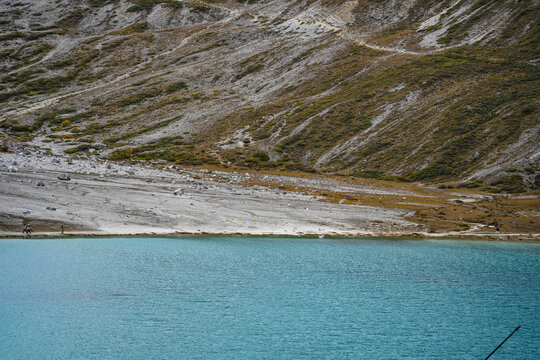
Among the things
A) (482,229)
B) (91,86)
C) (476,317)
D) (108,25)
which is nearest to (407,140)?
(482,229)

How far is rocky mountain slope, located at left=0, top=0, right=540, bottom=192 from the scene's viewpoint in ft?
253

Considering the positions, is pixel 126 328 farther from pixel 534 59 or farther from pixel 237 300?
pixel 534 59

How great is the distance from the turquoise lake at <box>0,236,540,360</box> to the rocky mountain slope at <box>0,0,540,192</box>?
3243 centimetres

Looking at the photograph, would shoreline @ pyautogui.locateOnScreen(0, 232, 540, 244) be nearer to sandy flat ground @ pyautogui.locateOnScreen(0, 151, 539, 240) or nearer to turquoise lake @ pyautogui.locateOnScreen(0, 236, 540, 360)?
sandy flat ground @ pyautogui.locateOnScreen(0, 151, 539, 240)

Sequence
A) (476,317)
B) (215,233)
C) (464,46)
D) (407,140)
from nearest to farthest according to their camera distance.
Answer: (476,317) → (215,233) → (407,140) → (464,46)

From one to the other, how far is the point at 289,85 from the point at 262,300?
282ft

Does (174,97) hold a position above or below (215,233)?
above

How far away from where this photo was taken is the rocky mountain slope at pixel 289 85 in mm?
77125

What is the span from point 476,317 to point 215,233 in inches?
1058

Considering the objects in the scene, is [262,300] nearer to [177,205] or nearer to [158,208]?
[158,208]

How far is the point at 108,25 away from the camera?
150125 millimetres

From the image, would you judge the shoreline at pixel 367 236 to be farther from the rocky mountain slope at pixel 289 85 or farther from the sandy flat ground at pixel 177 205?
the rocky mountain slope at pixel 289 85

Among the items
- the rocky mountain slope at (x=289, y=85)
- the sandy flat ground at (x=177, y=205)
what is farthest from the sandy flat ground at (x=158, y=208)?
the rocky mountain slope at (x=289, y=85)

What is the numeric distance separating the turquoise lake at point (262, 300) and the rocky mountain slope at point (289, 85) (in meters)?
32.4
